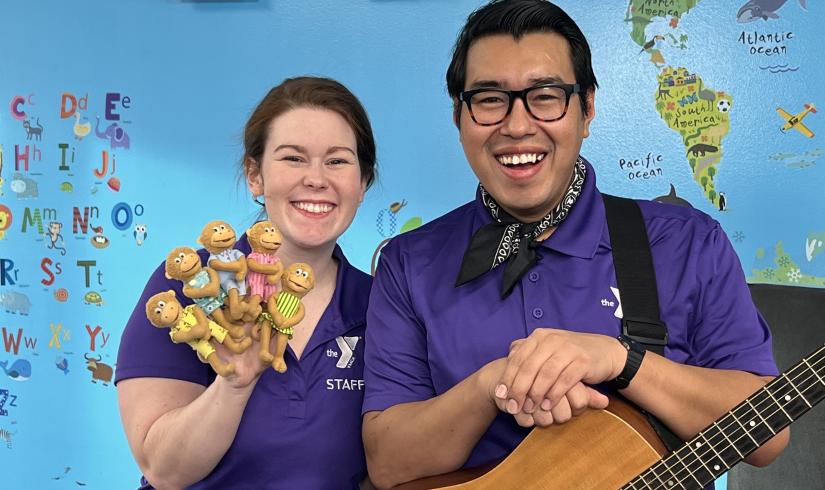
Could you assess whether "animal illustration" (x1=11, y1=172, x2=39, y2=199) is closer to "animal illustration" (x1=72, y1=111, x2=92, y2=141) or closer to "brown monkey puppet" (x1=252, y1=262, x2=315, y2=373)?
"animal illustration" (x1=72, y1=111, x2=92, y2=141)

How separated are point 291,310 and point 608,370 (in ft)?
1.53

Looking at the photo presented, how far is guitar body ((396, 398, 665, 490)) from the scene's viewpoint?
1.22m

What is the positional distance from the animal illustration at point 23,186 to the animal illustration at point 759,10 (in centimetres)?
259

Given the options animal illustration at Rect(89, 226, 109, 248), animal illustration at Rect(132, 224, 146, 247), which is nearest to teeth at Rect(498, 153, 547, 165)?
animal illustration at Rect(132, 224, 146, 247)

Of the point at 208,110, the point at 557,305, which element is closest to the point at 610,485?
the point at 557,305

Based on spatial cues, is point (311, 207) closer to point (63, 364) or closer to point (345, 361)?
point (345, 361)

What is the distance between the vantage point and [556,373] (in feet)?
3.86

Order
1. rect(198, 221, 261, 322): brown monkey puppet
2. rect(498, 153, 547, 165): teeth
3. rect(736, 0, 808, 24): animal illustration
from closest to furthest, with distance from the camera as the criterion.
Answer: rect(198, 221, 261, 322): brown monkey puppet < rect(498, 153, 547, 165): teeth < rect(736, 0, 808, 24): animal illustration

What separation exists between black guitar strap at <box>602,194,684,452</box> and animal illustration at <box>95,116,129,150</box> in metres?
2.22

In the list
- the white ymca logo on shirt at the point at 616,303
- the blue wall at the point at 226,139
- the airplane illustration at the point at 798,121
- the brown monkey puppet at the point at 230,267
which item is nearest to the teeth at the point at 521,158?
the white ymca logo on shirt at the point at 616,303

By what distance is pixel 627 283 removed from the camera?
137 cm

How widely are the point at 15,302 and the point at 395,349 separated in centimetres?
234

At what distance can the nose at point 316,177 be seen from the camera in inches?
62.6

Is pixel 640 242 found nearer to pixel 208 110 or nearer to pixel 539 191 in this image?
pixel 539 191
